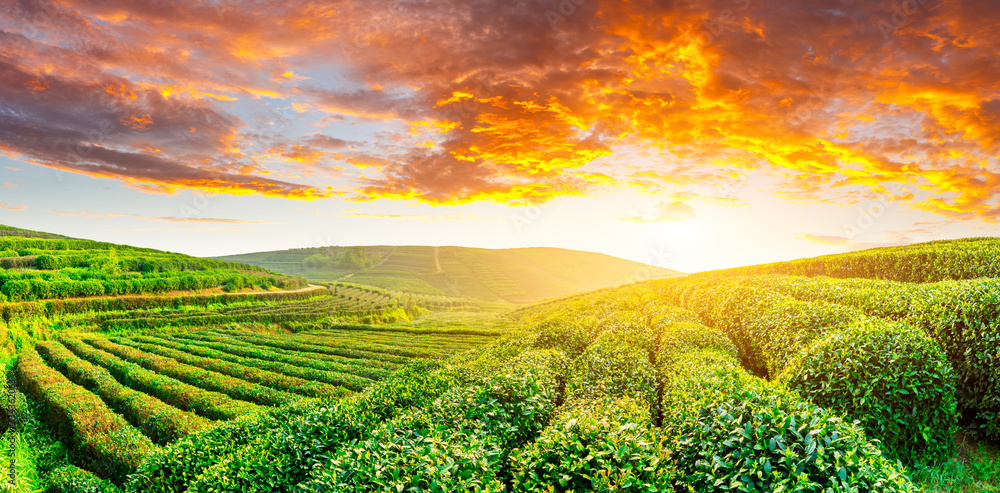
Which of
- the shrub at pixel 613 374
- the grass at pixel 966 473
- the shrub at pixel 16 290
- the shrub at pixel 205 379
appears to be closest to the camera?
the grass at pixel 966 473

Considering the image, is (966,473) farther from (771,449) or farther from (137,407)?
(137,407)

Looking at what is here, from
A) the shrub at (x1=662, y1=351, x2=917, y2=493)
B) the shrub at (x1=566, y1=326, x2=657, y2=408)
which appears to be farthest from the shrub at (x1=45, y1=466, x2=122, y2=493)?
the shrub at (x1=662, y1=351, x2=917, y2=493)

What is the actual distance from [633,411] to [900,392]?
5.91 meters

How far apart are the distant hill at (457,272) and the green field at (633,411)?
129304mm

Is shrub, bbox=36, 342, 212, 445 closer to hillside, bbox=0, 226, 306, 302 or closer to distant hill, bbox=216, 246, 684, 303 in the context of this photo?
hillside, bbox=0, 226, 306, 302

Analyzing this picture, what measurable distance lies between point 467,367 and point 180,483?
29.2ft

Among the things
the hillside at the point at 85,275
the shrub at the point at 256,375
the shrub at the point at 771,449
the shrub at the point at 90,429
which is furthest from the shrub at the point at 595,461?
the hillside at the point at 85,275

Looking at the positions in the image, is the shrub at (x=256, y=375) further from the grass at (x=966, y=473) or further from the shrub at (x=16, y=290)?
the grass at (x=966, y=473)

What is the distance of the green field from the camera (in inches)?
265

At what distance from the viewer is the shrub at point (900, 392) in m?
8.89

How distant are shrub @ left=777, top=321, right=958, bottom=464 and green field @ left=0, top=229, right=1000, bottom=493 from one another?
5 cm

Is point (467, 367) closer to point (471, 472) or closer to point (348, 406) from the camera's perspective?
point (348, 406)

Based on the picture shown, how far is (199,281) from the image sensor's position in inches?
2687

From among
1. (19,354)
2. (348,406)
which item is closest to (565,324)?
(348,406)
